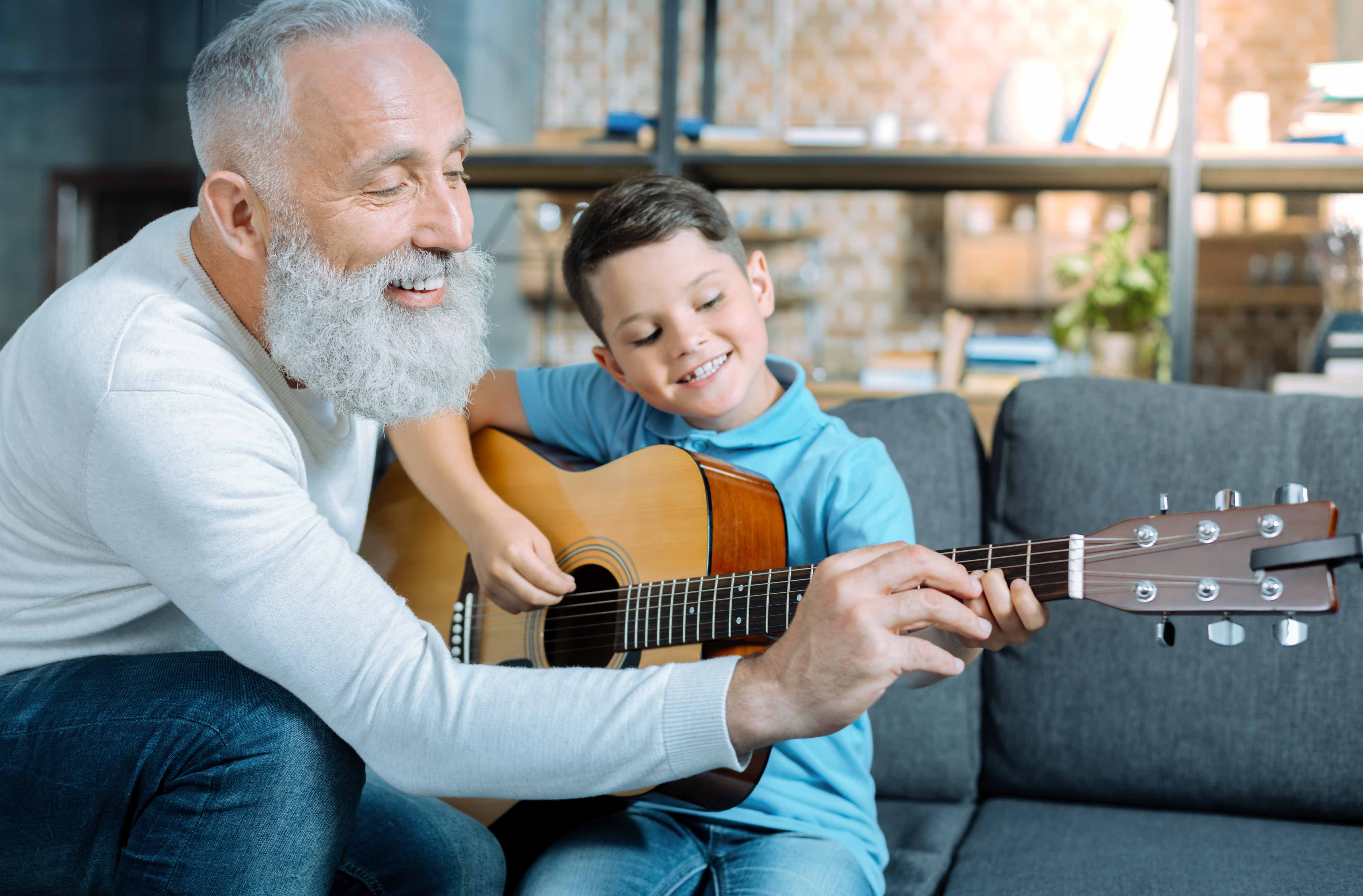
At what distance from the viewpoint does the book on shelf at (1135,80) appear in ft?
7.93

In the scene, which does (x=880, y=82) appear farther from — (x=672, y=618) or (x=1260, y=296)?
(x=672, y=618)

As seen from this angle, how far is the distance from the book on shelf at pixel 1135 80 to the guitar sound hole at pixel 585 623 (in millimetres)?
1834

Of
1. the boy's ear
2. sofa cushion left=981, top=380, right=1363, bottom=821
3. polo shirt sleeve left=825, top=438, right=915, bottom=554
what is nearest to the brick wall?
sofa cushion left=981, top=380, right=1363, bottom=821

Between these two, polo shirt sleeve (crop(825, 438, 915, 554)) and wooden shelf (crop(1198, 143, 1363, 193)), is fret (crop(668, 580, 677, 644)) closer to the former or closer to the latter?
polo shirt sleeve (crop(825, 438, 915, 554))

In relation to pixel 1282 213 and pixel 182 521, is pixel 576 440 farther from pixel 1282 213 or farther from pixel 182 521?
pixel 1282 213

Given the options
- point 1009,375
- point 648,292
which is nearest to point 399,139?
point 648,292

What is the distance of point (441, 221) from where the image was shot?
1.08m

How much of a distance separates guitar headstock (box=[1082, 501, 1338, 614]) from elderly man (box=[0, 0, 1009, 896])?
11 centimetres

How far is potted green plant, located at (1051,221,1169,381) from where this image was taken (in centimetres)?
254

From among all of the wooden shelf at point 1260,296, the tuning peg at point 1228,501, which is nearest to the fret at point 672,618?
the tuning peg at point 1228,501

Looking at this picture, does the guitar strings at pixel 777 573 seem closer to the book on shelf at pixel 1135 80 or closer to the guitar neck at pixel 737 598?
the guitar neck at pixel 737 598

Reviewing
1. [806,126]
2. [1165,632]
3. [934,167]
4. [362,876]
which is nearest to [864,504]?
[1165,632]

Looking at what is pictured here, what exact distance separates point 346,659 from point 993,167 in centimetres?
211

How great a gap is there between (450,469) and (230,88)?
1.65 ft
